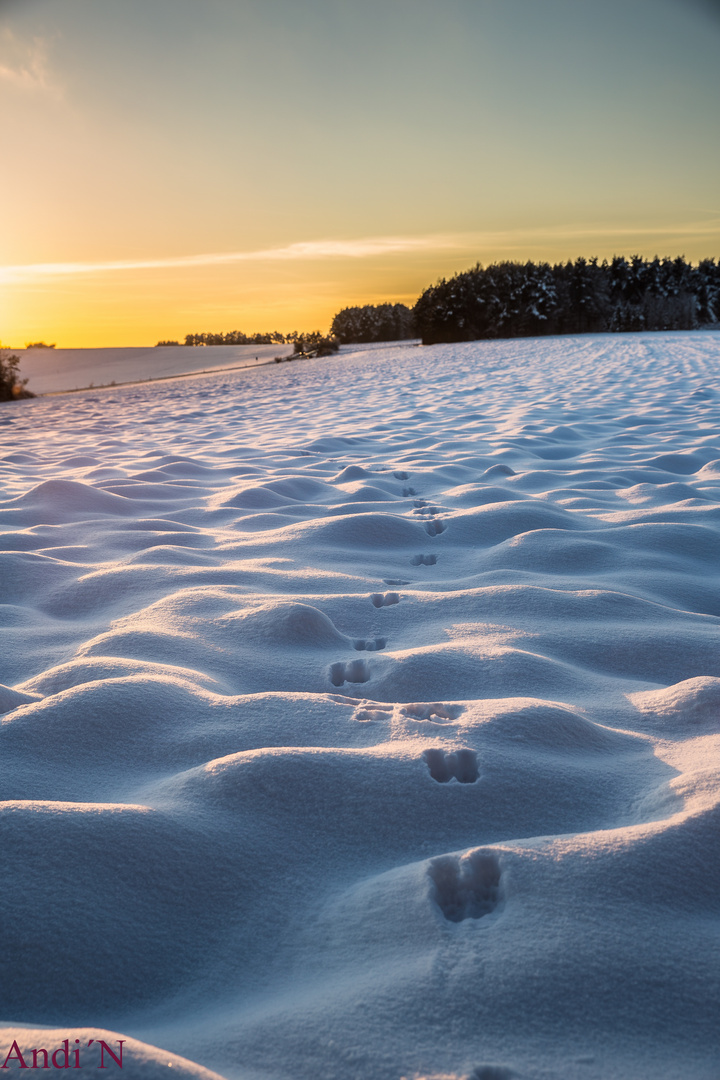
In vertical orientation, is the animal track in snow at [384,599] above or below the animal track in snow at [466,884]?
above

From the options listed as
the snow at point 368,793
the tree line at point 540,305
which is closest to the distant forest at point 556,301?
the tree line at point 540,305

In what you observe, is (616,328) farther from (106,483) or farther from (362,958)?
(362,958)

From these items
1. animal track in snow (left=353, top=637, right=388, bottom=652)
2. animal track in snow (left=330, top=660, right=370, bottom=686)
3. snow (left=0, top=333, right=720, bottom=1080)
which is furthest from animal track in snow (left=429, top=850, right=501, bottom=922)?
animal track in snow (left=353, top=637, right=388, bottom=652)

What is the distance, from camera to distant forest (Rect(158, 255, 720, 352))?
25891 millimetres

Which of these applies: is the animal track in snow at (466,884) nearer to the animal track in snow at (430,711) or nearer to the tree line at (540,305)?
the animal track in snow at (430,711)

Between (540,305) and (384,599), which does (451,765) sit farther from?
(540,305)

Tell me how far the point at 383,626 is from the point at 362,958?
1.10 meters

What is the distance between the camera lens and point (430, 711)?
1423 millimetres

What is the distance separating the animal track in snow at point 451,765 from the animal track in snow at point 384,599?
840 mm

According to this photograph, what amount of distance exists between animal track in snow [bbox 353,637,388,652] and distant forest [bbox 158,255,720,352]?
81.2 feet

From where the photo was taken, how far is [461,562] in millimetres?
2457

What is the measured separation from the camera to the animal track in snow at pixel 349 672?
63.6 inches

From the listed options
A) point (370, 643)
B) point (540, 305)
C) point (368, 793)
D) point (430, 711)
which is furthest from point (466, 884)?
point (540, 305)

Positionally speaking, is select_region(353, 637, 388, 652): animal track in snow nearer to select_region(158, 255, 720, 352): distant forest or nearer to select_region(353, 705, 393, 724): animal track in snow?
select_region(353, 705, 393, 724): animal track in snow
